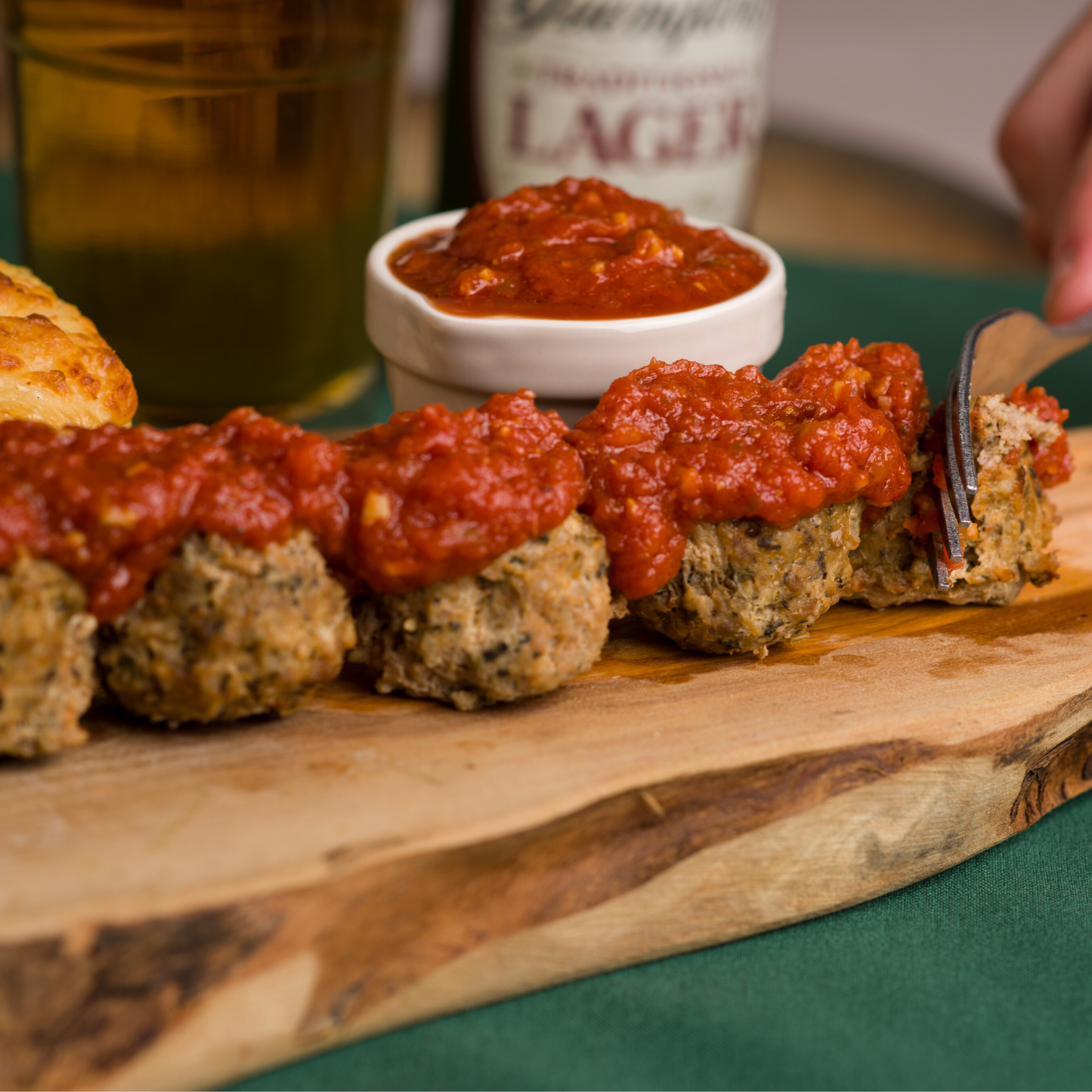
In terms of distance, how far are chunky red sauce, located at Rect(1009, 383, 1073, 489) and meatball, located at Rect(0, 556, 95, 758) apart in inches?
59.0

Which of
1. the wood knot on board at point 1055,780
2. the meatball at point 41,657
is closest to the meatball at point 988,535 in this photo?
the wood knot on board at point 1055,780

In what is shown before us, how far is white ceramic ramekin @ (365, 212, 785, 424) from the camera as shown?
78.1 inches

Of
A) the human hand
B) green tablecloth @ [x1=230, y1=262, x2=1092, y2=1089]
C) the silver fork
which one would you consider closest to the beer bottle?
the human hand

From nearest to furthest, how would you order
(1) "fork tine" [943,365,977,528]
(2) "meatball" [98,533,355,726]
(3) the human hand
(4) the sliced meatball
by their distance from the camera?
(2) "meatball" [98,533,355,726], (4) the sliced meatball, (1) "fork tine" [943,365,977,528], (3) the human hand

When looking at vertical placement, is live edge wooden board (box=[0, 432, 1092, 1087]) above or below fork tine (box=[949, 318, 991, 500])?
below

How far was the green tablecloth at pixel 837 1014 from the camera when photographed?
4.84 ft

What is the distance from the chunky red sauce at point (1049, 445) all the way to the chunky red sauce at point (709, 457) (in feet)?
1.00

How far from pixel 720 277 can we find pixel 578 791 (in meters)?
0.99

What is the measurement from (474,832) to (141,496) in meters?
0.58

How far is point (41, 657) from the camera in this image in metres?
1.54

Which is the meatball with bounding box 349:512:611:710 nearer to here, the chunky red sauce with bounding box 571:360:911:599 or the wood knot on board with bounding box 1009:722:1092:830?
the chunky red sauce with bounding box 571:360:911:599

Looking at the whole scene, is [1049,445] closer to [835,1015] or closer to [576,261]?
[576,261]

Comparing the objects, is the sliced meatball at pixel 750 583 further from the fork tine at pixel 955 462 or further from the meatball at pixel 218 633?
the meatball at pixel 218 633

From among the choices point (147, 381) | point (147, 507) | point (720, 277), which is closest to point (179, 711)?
point (147, 507)
